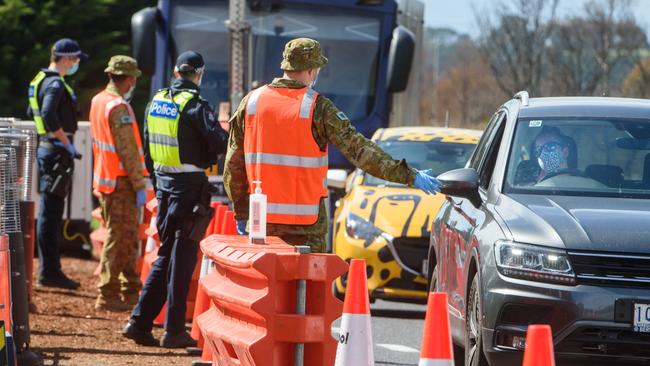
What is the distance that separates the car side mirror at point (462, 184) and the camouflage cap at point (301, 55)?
1.01 metres

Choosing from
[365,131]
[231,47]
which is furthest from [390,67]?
[231,47]

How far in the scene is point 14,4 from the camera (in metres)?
28.2

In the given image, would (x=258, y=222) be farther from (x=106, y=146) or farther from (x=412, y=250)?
(x=412, y=250)

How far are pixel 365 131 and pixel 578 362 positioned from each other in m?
13.0

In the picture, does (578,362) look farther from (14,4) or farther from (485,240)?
(14,4)

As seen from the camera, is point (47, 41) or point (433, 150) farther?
point (47, 41)

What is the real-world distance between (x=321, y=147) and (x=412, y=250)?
528 centimetres

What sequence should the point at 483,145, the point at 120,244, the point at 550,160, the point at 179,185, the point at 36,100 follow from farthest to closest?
the point at 36,100 → the point at 120,244 → the point at 179,185 → the point at 483,145 → the point at 550,160

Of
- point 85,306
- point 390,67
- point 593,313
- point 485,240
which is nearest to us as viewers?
point 593,313

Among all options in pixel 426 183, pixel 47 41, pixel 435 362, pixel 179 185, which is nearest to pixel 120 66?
pixel 179 185

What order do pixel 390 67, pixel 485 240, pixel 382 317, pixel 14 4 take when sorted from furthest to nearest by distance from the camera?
1. pixel 14 4
2. pixel 390 67
3. pixel 382 317
4. pixel 485 240

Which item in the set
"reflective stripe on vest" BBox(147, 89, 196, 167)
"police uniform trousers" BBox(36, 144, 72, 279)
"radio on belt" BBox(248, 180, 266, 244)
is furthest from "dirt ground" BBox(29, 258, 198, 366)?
"radio on belt" BBox(248, 180, 266, 244)

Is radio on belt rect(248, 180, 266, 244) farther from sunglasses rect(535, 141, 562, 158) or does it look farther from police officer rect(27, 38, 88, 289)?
police officer rect(27, 38, 88, 289)

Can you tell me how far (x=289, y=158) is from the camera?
8203 mm
